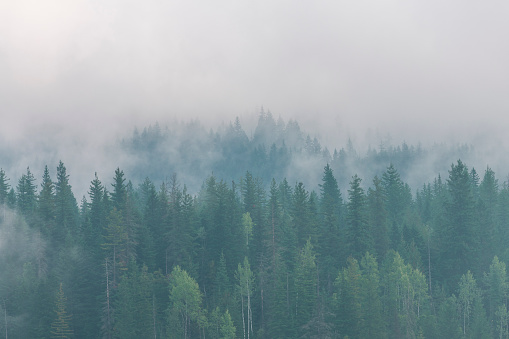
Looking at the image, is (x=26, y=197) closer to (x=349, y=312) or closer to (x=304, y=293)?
(x=304, y=293)

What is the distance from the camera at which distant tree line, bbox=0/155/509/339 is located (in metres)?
69.6

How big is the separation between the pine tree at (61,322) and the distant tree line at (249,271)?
264mm

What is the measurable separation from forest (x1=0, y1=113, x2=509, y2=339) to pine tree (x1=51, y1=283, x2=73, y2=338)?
0.26 meters

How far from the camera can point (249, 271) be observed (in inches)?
3127

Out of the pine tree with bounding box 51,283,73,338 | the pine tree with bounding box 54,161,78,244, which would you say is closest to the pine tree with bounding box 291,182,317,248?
the pine tree with bounding box 51,283,73,338

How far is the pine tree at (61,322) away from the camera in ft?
239

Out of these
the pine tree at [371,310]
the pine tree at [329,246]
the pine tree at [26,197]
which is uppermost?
the pine tree at [26,197]

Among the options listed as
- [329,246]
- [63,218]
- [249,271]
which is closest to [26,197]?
[63,218]

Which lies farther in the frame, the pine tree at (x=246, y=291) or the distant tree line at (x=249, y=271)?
the pine tree at (x=246, y=291)

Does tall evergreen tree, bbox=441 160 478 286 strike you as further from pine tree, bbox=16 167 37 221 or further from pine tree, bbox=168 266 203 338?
pine tree, bbox=16 167 37 221

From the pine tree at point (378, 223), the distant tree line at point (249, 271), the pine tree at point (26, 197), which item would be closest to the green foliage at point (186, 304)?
the distant tree line at point (249, 271)

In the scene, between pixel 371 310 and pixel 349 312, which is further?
pixel 371 310

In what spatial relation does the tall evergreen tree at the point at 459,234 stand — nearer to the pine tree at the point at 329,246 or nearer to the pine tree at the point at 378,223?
the pine tree at the point at 378,223

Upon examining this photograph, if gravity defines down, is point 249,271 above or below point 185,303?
above
